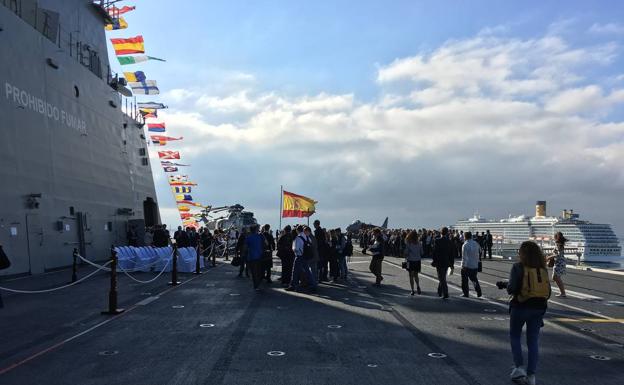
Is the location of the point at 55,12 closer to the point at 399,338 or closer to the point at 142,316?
the point at 142,316

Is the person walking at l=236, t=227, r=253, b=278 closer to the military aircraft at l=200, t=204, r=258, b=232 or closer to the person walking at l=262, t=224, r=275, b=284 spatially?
the person walking at l=262, t=224, r=275, b=284

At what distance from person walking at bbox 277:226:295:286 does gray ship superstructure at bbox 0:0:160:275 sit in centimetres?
718

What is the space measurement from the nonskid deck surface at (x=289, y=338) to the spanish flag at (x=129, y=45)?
14.9 m

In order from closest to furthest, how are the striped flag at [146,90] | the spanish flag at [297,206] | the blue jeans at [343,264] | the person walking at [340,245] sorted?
the person walking at [340,245]
the blue jeans at [343,264]
the spanish flag at [297,206]
the striped flag at [146,90]

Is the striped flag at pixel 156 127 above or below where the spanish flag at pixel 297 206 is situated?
above

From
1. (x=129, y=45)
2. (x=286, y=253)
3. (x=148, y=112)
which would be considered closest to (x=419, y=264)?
(x=286, y=253)

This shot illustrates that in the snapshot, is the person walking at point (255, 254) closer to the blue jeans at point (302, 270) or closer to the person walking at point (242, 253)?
the blue jeans at point (302, 270)

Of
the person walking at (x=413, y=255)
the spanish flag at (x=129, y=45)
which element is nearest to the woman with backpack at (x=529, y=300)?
the person walking at (x=413, y=255)

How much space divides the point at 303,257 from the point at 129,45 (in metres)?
16.8

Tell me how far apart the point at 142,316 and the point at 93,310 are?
1361 mm

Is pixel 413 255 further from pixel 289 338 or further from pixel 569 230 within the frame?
pixel 569 230

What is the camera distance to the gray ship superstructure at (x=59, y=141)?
14.6 meters

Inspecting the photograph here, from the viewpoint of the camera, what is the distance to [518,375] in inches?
226

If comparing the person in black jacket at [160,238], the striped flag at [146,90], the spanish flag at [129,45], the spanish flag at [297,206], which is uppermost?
the spanish flag at [129,45]
